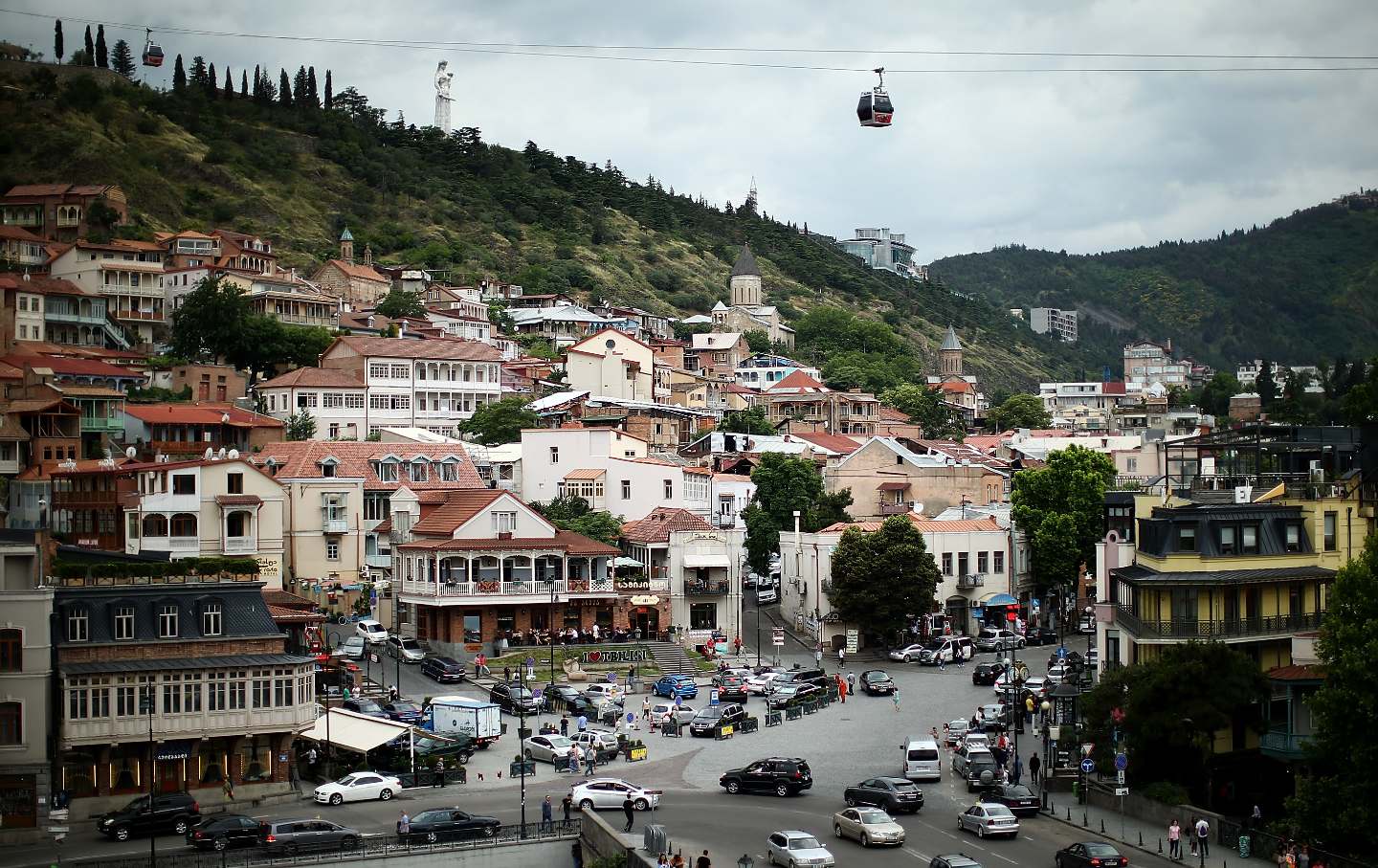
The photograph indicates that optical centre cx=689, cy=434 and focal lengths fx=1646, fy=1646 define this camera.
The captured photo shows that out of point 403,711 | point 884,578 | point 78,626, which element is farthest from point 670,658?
point 78,626

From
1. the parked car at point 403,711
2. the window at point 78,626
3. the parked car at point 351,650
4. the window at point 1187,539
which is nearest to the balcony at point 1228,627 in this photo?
the window at point 1187,539

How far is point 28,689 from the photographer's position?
43562 mm

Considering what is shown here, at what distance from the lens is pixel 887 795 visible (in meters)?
41.7

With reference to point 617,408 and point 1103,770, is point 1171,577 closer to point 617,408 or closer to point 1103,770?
point 1103,770

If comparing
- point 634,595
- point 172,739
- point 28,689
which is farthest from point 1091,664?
point 28,689

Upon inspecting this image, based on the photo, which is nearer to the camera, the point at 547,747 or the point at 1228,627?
the point at 1228,627

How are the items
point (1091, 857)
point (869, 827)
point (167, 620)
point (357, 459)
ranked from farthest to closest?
point (357, 459) < point (167, 620) < point (869, 827) < point (1091, 857)

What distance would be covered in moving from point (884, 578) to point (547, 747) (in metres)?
24.2

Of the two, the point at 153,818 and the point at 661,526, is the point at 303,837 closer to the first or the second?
the point at 153,818

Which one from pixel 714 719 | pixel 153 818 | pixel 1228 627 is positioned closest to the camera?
pixel 153 818

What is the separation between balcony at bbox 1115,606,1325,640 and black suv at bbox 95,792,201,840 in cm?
2725

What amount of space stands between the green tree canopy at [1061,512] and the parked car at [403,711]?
3305cm

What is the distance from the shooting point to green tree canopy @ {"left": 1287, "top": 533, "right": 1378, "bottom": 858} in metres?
37.8

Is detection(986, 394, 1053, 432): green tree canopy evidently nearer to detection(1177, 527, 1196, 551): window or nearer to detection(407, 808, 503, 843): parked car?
detection(1177, 527, 1196, 551): window
